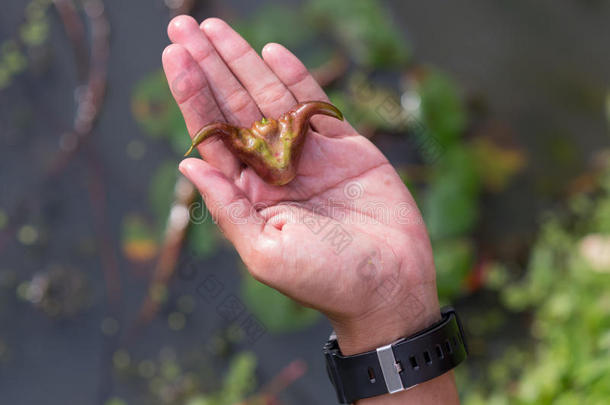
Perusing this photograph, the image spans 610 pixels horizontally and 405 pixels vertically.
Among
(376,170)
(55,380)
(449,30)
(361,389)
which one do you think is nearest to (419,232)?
(376,170)

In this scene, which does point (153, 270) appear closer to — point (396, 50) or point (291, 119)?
point (291, 119)

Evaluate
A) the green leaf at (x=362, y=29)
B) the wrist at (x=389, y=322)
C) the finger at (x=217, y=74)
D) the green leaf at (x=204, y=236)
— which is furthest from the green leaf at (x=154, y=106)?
the wrist at (x=389, y=322)

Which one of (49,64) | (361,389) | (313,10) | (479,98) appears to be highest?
(49,64)

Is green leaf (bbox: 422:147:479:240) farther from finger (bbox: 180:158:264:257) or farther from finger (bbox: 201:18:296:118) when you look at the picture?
finger (bbox: 180:158:264:257)

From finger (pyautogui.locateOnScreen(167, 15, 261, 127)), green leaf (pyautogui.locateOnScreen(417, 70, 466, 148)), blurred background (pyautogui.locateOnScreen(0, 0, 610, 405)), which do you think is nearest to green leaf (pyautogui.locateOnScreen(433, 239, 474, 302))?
blurred background (pyautogui.locateOnScreen(0, 0, 610, 405))

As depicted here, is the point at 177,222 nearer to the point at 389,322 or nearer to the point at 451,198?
the point at 451,198

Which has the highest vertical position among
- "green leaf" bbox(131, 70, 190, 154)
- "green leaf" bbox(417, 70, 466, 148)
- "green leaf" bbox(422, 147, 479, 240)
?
"green leaf" bbox(131, 70, 190, 154)
